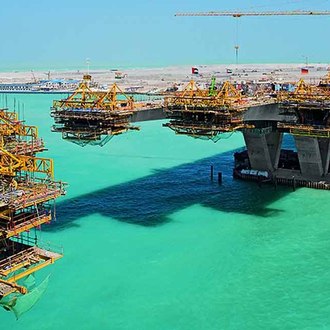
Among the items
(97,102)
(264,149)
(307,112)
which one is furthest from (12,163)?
(264,149)

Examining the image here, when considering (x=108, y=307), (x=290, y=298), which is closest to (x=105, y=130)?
(x=108, y=307)

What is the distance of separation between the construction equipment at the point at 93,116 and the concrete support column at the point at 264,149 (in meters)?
17.3

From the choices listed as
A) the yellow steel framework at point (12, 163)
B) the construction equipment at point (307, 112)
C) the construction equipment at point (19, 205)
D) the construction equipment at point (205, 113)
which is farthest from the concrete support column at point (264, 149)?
the yellow steel framework at point (12, 163)

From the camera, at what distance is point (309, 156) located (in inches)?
2047

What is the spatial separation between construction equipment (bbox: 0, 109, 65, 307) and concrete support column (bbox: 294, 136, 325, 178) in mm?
30870

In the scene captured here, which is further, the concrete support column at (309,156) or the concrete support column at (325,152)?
the concrete support column at (325,152)

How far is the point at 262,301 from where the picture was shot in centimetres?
2941

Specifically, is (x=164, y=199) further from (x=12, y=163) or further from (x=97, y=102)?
(x=12, y=163)

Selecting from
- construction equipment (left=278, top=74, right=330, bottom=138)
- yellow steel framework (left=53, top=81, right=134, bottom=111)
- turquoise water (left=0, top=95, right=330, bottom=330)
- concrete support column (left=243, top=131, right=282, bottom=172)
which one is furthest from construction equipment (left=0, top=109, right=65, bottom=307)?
concrete support column (left=243, top=131, right=282, bottom=172)

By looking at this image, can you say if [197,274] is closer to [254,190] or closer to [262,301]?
[262,301]

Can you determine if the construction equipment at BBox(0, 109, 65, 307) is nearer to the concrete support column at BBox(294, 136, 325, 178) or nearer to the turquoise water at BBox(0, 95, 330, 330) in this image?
the turquoise water at BBox(0, 95, 330, 330)

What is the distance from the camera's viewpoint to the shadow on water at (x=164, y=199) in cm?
4366

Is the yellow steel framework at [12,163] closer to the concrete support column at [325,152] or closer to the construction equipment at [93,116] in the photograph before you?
the construction equipment at [93,116]

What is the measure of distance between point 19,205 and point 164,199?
26.7m
